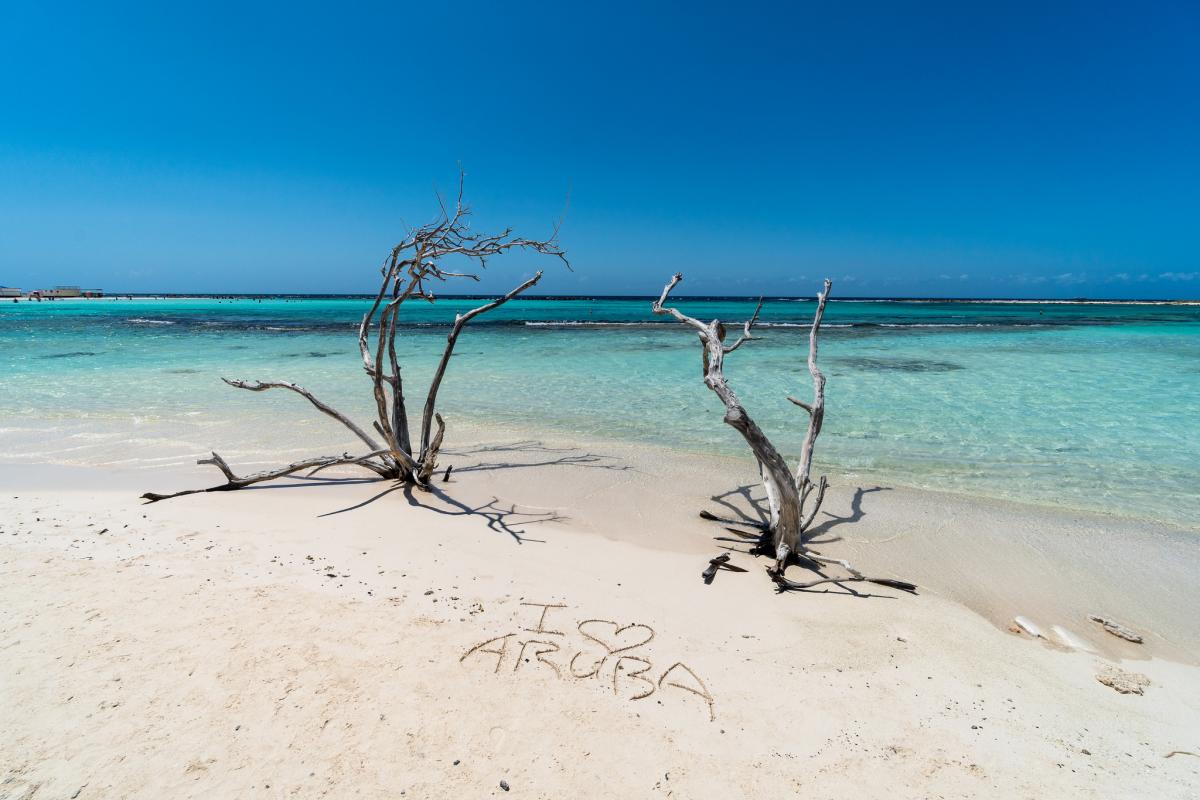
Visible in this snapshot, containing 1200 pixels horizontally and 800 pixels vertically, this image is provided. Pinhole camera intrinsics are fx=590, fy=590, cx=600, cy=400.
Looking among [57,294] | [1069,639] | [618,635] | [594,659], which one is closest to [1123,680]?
[1069,639]

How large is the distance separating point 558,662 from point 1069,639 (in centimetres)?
283

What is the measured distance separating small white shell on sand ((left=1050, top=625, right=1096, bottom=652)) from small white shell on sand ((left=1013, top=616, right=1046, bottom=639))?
8cm

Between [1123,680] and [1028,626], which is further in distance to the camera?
[1028,626]

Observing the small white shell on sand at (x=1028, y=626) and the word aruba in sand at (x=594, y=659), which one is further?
the small white shell on sand at (x=1028, y=626)

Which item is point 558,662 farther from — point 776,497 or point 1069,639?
point 1069,639

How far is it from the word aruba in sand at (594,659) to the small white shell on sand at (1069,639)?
2167mm

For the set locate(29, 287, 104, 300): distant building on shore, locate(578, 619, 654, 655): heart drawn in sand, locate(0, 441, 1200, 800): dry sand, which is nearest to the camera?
locate(0, 441, 1200, 800): dry sand

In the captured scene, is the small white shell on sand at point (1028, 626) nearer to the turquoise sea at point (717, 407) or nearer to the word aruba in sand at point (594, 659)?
the word aruba in sand at point (594, 659)

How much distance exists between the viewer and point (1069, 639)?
10.7 ft

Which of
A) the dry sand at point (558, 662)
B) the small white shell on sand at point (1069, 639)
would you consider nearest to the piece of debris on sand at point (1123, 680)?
the dry sand at point (558, 662)

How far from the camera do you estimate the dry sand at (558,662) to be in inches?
85.6

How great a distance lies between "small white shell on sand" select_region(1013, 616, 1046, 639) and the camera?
330 cm

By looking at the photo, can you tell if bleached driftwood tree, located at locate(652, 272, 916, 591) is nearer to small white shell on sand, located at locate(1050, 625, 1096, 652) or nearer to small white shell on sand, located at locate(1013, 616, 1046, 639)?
small white shell on sand, located at locate(1013, 616, 1046, 639)

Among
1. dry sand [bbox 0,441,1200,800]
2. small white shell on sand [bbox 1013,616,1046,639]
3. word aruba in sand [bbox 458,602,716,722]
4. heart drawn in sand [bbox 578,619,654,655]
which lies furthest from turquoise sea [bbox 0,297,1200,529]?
word aruba in sand [bbox 458,602,716,722]
